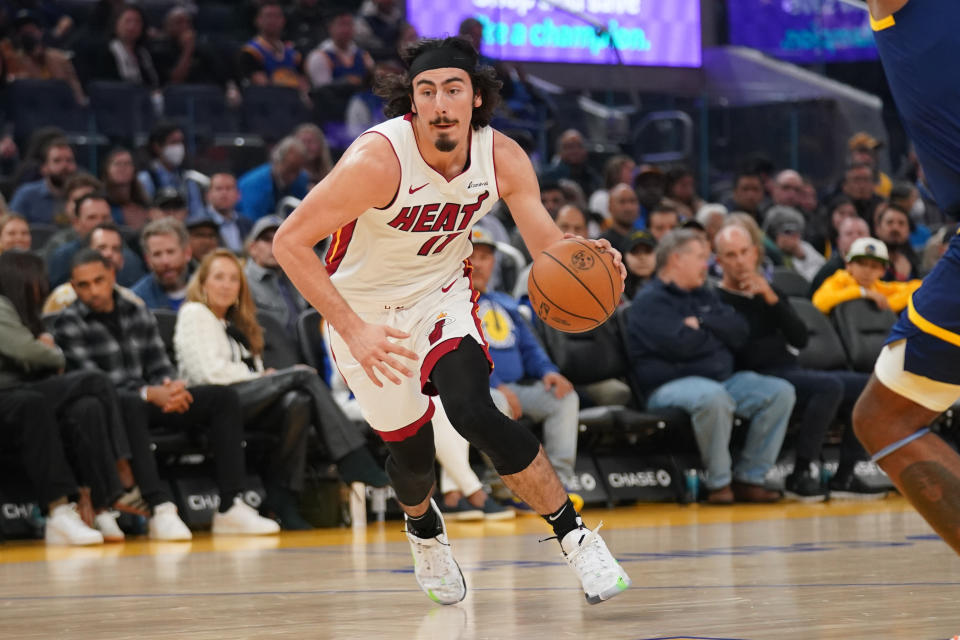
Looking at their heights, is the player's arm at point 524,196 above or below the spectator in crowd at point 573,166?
above

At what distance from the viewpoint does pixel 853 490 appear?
9930 mm

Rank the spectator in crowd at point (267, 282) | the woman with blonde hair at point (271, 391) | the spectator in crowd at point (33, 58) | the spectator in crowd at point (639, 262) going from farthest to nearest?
the spectator in crowd at point (33, 58) < the spectator in crowd at point (639, 262) < the spectator in crowd at point (267, 282) < the woman with blonde hair at point (271, 391)

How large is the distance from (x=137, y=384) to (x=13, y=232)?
136cm

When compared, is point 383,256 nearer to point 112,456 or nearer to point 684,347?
point 112,456

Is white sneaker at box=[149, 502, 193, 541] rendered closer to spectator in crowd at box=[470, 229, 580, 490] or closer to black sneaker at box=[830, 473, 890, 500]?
spectator in crowd at box=[470, 229, 580, 490]

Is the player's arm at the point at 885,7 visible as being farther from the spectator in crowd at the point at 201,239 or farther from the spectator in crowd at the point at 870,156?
the spectator in crowd at the point at 870,156

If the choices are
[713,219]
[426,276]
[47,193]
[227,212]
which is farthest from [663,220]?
[426,276]

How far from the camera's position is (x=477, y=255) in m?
8.84

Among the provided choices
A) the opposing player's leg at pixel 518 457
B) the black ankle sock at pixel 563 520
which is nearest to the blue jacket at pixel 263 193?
the opposing player's leg at pixel 518 457

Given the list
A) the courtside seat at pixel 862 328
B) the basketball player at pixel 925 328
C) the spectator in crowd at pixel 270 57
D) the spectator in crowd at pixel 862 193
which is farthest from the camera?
the spectator in crowd at pixel 270 57

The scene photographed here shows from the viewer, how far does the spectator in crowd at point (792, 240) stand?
12086mm

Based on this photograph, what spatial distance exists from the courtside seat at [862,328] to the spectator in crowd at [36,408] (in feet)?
18.4

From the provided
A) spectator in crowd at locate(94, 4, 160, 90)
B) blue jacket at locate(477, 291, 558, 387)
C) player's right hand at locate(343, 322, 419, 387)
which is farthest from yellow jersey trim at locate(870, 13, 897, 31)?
spectator in crowd at locate(94, 4, 160, 90)

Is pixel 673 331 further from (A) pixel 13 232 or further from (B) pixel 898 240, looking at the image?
(A) pixel 13 232
